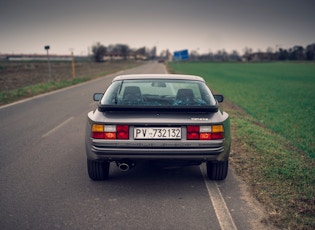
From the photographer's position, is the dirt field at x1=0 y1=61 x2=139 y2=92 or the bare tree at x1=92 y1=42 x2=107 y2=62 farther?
the bare tree at x1=92 y1=42 x2=107 y2=62

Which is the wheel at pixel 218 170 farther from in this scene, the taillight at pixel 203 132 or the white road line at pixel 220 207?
the taillight at pixel 203 132

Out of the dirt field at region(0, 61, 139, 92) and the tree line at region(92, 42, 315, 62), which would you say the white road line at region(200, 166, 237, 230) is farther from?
the tree line at region(92, 42, 315, 62)

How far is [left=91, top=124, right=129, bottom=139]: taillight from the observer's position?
155 inches

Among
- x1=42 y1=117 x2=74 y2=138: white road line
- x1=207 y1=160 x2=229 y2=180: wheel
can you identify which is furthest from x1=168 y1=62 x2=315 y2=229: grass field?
x1=42 y1=117 x2=74 y2=138: white road line

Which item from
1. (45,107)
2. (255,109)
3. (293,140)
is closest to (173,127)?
(293,140)

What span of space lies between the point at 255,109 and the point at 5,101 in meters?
9.67

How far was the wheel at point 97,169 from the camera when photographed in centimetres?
446

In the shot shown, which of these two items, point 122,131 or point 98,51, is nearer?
point 122,131

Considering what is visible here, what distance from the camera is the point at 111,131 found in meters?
3.96

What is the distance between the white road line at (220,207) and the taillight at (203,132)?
2.31 ft

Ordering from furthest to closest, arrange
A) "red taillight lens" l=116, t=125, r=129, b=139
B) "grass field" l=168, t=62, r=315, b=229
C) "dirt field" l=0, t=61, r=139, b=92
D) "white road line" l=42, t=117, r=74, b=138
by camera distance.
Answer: "dirt field" l=0, t=61, r=139, b=92, "white road line" l=42, t=117, r=74, b=138, "red taillight lens" l=116, t=125, r=129, b=139, "grass field" l=168, t=62, r=315, b=229

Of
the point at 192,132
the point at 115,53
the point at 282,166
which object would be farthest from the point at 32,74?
the point at 115,53

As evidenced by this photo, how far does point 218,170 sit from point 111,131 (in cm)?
156

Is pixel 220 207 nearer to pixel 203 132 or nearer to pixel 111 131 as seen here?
pixel 203 132
